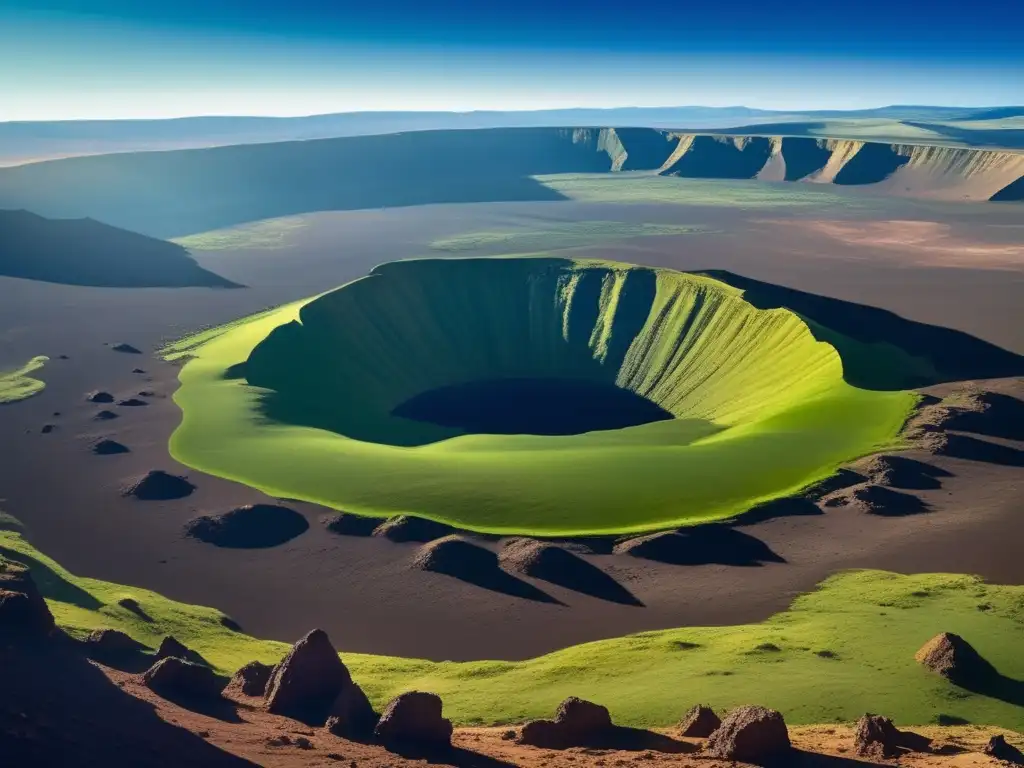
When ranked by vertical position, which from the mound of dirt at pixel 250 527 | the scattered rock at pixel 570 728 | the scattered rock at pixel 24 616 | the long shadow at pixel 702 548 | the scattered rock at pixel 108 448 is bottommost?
the mound of dirt at pixel 250 527

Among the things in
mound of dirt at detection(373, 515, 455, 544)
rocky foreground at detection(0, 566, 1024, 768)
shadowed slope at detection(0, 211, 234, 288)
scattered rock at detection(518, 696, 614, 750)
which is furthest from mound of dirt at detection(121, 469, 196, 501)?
shadowed slope at detection(0, 211, 234, 288)

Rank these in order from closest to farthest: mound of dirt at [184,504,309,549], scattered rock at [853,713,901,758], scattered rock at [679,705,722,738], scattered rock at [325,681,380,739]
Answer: scattered rock at [853,713,901,758], scattered rock at [325,681,380,739], scattered rock at [679,705,722,738], mound of dirt at [184,504,309,549]

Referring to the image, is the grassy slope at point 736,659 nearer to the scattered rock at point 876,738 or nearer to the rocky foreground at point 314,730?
the rocky foreground at point 314,730

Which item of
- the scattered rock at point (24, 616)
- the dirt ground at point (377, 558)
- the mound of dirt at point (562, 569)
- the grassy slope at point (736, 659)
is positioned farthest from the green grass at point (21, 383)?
the scattered rock at point (24, 616)

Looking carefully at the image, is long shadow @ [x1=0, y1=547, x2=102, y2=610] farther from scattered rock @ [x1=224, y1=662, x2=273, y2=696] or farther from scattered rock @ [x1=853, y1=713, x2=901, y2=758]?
scattered rock @ [x1=853, y1=713, x2=901, y2=758]

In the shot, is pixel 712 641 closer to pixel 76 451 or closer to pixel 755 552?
pixel 755 552
